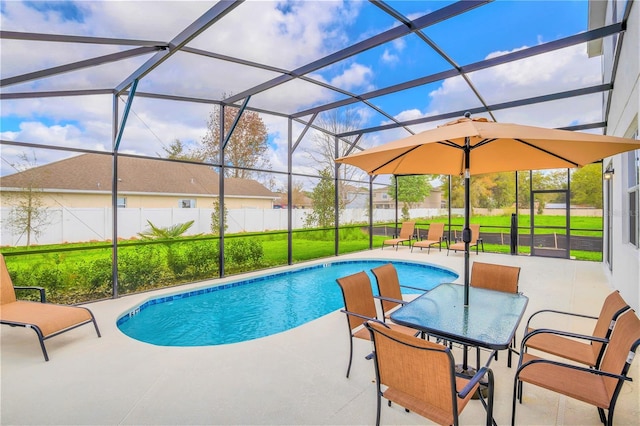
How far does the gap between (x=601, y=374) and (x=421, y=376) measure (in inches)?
41.0

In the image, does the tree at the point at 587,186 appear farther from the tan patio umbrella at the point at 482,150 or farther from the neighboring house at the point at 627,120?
the tan patio umbrella at the point at 482,150

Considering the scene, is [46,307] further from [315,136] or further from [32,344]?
[315,136]

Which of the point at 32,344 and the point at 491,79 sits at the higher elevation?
the point at 491,79

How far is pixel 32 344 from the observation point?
3.65 meters

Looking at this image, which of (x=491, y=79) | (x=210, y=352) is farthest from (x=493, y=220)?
(x=210, y=352)

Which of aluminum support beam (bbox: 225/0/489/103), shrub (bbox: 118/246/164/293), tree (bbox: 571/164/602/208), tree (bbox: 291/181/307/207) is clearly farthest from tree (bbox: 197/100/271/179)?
tree (bbox: 571/164/602/208)

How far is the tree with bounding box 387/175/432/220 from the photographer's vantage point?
13602 millimetres

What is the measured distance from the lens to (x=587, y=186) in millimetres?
9516

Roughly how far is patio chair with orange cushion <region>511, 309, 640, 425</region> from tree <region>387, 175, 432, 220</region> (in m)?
11.5

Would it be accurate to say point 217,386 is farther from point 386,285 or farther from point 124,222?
point 124,222

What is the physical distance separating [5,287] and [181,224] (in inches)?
138

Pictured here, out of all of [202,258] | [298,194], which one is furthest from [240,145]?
[202,258]

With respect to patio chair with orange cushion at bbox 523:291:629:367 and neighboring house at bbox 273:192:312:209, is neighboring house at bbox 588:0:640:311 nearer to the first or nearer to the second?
patio chair with orange cushion at bbox 523:291:629:367

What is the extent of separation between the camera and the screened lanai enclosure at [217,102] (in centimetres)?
399
